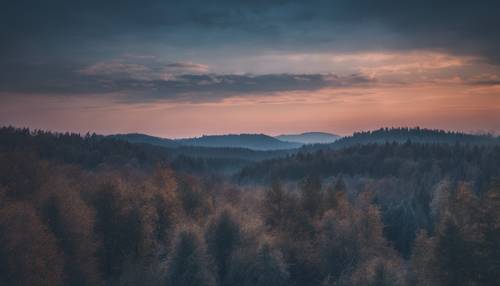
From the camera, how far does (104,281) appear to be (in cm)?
6362

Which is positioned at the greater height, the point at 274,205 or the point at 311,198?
the point at 311,198

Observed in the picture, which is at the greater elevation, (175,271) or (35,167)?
(35,167)

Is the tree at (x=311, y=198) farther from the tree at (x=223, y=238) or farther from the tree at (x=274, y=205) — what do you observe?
the tree at (x=223, y=238)

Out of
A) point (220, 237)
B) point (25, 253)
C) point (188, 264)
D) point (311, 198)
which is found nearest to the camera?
point (25, 253)

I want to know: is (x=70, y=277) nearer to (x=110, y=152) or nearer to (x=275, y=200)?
(x=275, y=200)

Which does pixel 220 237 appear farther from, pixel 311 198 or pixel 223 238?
pixel 311 198

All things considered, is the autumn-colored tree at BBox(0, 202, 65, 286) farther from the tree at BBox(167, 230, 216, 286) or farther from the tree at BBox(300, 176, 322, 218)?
the tree at BBox(300, 176, 322, 218)

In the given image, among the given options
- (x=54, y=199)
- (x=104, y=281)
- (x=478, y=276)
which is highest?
(x=54, y=199)

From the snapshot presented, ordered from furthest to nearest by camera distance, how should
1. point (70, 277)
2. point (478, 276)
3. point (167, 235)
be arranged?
point (167, 235) < point (70, 277) < point (478, 276)

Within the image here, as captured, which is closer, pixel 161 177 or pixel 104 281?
pixel 104 281

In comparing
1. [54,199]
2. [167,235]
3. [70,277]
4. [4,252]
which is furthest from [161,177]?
[4,252]

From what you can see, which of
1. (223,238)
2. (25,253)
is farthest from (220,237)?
(25,253)

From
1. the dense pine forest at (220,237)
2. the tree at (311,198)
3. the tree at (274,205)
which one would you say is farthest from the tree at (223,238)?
the tree at (311,198)

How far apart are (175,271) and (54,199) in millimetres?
17442
